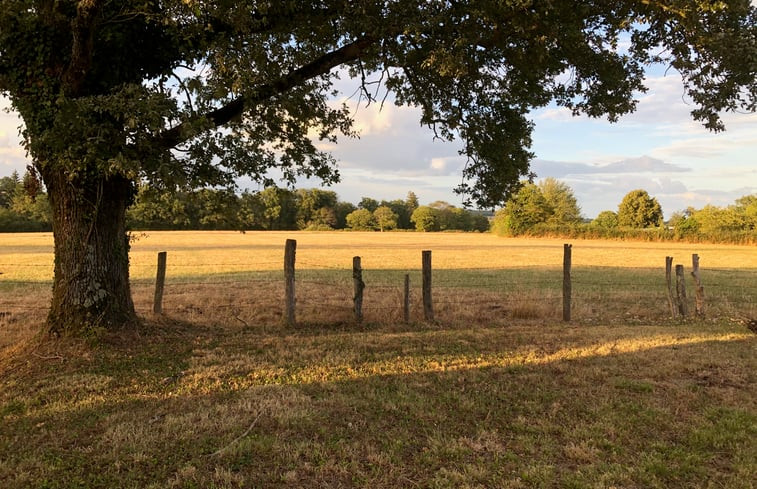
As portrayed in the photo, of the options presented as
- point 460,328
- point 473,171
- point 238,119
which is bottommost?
point 460,328

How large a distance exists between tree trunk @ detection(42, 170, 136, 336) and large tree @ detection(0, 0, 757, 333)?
0.02 metres

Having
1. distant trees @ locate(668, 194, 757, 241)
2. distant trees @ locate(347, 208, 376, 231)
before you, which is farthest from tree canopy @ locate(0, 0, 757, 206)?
distant trees @ locate(347, 208, 376, 231)

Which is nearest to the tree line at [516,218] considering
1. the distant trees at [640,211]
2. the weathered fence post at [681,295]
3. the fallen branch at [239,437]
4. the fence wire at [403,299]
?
the distant trees at [640,211]

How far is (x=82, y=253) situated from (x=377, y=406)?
5.67 meters

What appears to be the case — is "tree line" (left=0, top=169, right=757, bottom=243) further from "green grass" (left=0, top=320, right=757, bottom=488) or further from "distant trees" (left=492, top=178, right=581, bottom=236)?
"green grass" (left=0, top=320, right=757, bottom=488)

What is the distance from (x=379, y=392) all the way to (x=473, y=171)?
6.60 m

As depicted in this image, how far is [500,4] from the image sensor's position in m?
6.33

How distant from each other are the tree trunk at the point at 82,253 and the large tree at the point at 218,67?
2cm

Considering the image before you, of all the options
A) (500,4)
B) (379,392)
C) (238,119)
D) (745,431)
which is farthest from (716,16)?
(238,119)

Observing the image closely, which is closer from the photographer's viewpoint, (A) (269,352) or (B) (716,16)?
(B) (716,16)

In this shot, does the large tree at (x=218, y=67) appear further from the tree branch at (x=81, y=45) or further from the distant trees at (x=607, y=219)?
the distant trees at (x=607, y=219)

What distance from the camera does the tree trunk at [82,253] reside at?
771cm

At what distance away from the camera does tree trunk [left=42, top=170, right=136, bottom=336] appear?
7.71 meters

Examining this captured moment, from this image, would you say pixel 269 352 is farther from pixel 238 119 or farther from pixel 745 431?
pixel 745 431
